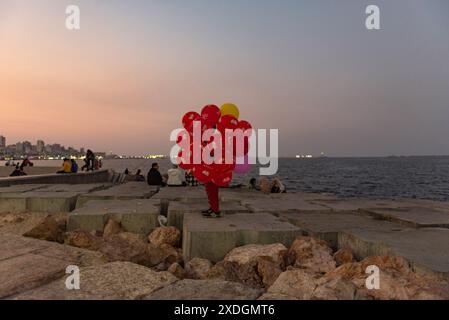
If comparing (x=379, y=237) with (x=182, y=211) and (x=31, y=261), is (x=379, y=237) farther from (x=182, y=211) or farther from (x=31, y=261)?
(x=31, y=261)

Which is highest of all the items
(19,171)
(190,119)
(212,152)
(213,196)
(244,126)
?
(190,119)

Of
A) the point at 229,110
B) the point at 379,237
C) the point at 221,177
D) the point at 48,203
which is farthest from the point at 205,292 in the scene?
the point at 48,203

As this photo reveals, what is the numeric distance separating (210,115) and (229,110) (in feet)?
1.17

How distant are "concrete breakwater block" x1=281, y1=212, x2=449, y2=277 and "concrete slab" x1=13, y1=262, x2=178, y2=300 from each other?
213cm

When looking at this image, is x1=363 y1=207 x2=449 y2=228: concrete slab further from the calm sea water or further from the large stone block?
the calm sea water

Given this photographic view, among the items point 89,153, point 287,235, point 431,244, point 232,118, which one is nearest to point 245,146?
point 232,118

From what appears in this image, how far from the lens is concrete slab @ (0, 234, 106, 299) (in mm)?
2850

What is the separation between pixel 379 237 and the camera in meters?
4.08

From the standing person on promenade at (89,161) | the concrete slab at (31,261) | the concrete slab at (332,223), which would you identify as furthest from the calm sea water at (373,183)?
the concrete slab at (31,261)

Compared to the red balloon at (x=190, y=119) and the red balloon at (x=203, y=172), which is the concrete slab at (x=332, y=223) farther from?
the red balloon at (x=190, y=119)

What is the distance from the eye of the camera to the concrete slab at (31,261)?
2850 millimetres

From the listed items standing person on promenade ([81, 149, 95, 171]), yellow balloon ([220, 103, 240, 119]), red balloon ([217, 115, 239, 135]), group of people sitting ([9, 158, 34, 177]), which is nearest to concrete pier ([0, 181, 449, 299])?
red balloon ([217, 115, 239, 135])

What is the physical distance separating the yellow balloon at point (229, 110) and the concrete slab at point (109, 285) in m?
3.20
